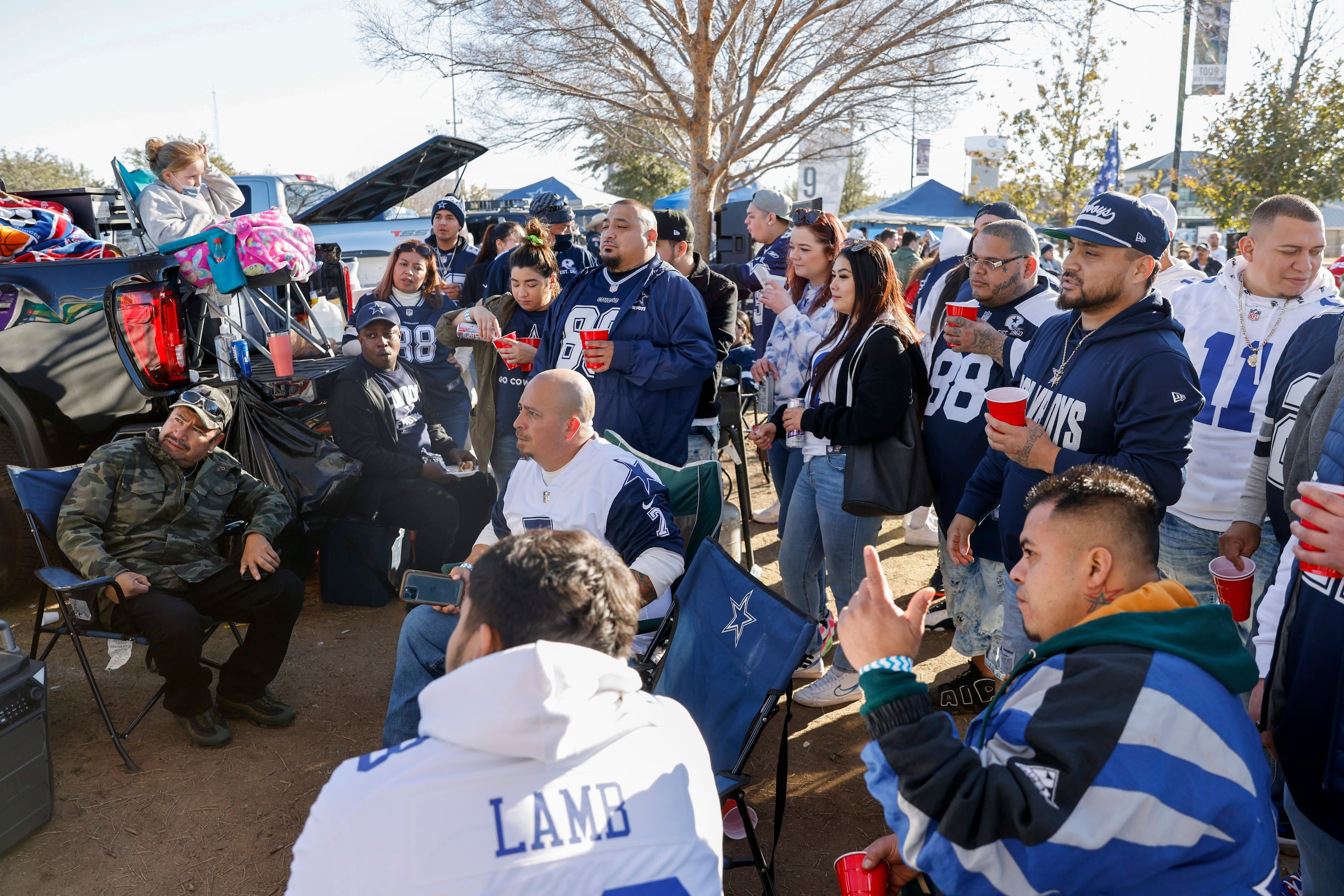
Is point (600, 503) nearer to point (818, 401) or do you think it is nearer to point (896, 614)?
point (818, 401)

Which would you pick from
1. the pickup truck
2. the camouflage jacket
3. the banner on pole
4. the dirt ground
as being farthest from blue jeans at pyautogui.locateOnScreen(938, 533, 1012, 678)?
the banner on pole

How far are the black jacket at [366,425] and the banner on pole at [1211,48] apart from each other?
10.3m

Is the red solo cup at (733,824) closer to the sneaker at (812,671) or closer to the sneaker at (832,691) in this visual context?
the sneaker at (832,691)

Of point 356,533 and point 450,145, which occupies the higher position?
point 450,145

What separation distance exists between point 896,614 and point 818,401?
6.54ft

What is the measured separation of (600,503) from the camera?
3.01 meters

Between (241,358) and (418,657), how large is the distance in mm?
2581

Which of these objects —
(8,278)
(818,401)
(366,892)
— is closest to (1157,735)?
(366,892)

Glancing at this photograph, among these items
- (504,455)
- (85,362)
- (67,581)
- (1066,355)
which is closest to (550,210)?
(504,455)

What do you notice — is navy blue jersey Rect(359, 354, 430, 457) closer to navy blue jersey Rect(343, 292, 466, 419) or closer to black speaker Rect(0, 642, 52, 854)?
navy blue jersey Rect(343, 292, 466, 419)

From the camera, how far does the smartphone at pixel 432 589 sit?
9.40ft

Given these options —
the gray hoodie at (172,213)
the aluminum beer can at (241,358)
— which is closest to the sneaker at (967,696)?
→ the aluminum beer can at (241,358)

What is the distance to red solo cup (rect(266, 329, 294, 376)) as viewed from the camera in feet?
15.6

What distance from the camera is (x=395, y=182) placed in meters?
11.9
